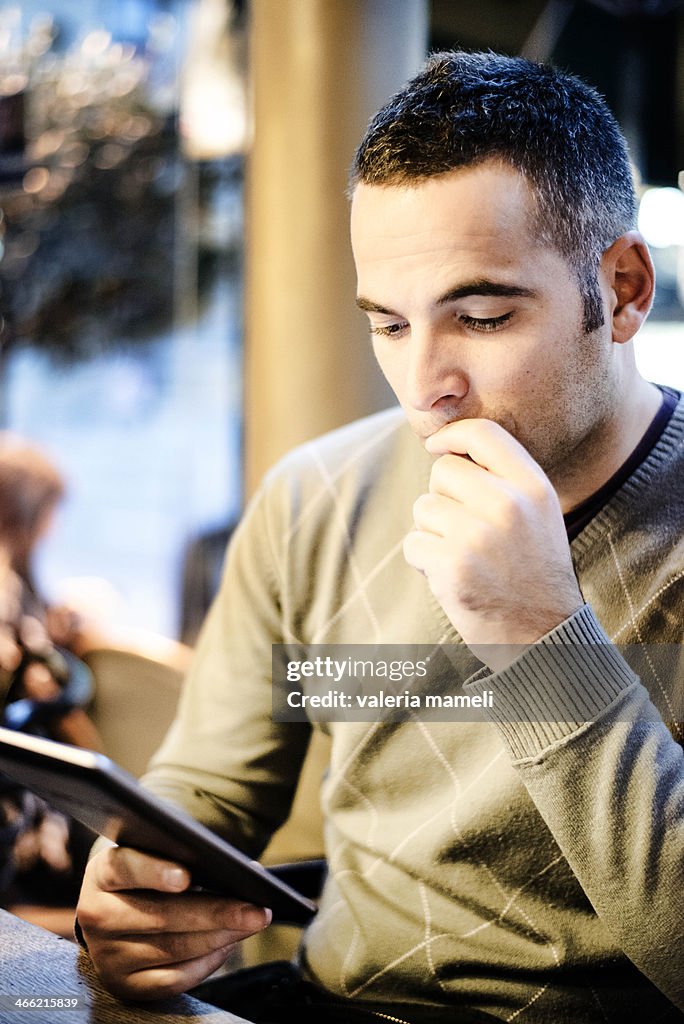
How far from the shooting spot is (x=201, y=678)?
1.26m

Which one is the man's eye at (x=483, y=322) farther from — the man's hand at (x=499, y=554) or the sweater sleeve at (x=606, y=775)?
the sweater sleeve at (x=606, y=775)

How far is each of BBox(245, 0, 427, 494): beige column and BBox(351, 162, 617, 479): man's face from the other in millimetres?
627

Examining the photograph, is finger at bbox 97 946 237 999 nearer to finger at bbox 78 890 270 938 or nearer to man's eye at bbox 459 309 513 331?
finger at bbox 78 890 270 938

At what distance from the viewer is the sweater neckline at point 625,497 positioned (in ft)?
3.37

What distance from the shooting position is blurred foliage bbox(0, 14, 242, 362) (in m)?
4.61

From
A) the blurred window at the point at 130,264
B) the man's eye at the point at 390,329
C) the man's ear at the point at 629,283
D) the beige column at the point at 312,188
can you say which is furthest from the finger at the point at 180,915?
the blurred window at the point at 130,264

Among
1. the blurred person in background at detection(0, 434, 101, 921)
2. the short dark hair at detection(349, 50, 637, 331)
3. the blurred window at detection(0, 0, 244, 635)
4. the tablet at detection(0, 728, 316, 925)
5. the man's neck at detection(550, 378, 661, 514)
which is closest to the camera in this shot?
the tablet at detection(0, 728, 316, 925)

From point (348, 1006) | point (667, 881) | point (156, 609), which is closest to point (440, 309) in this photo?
point (667, 881)

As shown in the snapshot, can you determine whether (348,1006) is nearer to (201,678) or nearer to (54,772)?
(201,678)

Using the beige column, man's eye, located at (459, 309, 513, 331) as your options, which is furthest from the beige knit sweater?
the beige column

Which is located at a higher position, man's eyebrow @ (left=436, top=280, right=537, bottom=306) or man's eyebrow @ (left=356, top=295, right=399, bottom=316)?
man's eyebrow @ (left=436, top=280, right=537, bottom=306)

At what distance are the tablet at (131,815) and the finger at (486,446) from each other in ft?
1.26

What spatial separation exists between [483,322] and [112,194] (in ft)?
13.5

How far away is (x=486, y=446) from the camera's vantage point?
912 millimetres
